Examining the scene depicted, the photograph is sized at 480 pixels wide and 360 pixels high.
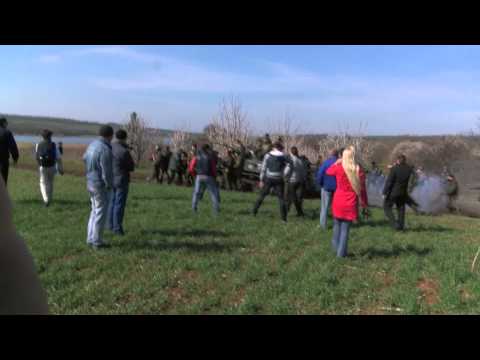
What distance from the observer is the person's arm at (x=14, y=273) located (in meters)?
0.99

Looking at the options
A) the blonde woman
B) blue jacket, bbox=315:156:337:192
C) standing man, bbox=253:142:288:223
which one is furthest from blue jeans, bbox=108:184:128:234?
blue jacket, bbox=315:156:337:192

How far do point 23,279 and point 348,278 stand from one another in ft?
18.5

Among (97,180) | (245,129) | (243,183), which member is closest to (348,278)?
(97,180)

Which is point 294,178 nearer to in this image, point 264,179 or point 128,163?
point 264,179

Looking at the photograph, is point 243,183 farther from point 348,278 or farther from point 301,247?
point 348,278

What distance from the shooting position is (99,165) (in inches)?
270

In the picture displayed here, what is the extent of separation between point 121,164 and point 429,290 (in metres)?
5.76

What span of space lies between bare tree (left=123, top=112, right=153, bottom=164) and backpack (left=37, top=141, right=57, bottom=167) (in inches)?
1503

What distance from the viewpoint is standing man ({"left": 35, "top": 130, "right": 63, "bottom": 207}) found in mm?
10656

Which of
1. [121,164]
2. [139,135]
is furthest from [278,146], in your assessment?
[139,135]

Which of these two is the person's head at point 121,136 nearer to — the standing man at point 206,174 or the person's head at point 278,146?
the standing man at point 206,174

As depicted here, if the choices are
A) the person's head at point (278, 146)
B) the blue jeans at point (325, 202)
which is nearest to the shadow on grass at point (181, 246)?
the blue jeans at point (325, 202)

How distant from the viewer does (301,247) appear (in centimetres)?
809
